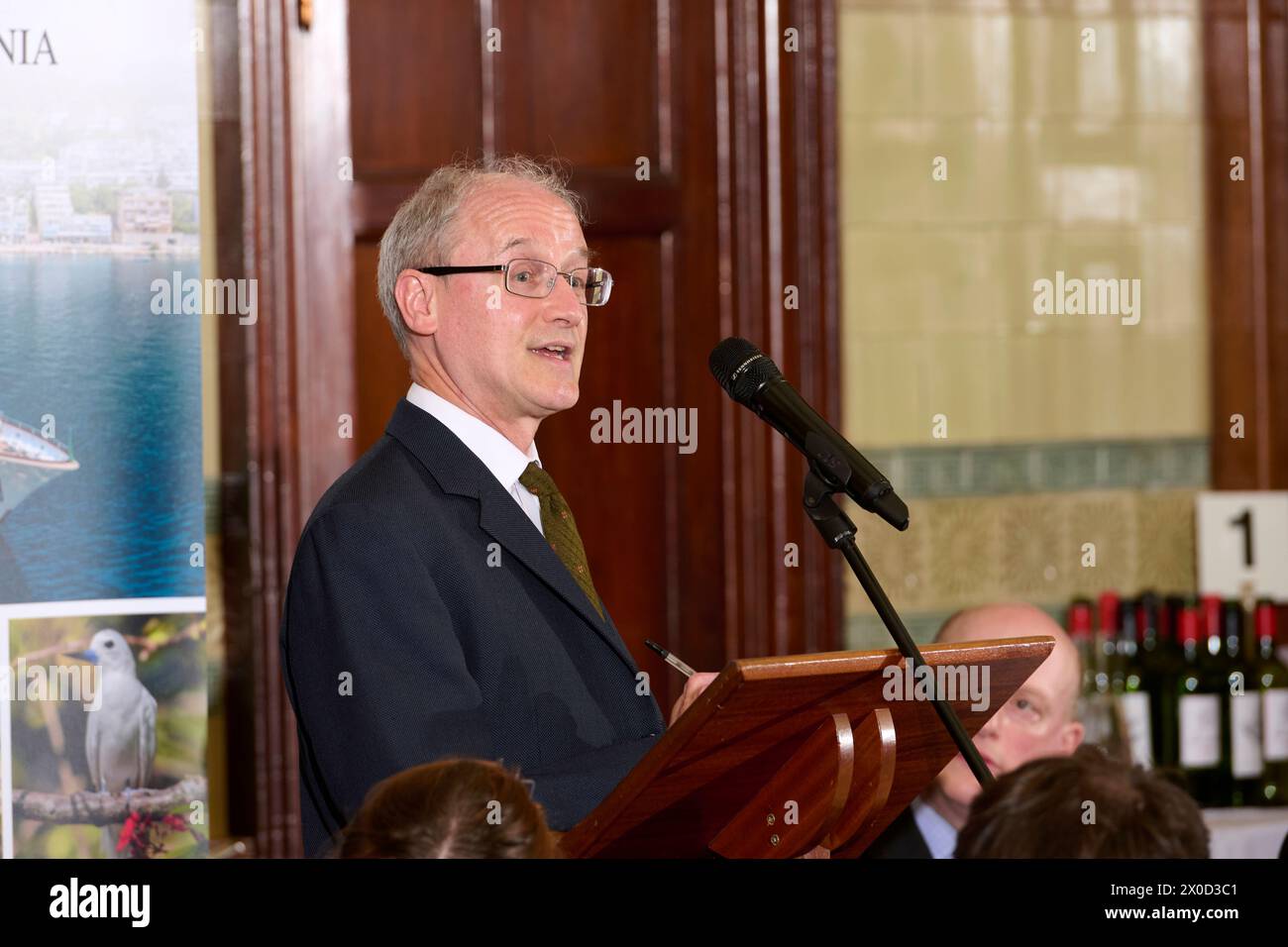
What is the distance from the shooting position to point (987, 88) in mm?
3541

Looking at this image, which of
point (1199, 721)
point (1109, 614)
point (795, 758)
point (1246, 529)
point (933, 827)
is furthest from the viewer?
point (1246, 529)

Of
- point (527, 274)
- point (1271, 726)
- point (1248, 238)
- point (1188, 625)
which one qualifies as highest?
point (1248, 238)

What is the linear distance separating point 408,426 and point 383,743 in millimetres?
465

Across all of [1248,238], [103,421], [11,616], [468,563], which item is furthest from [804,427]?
[1248,238]

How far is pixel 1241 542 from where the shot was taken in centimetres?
354

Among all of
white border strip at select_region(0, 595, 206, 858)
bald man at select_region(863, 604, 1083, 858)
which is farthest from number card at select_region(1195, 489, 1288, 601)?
white border strip at select_region(0, 595, 206, 858)

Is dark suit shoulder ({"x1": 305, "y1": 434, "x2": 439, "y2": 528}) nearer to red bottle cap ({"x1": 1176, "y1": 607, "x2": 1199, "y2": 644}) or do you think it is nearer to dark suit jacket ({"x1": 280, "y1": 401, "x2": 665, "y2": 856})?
dark suit jacket ({"x1": 280, "y1": 401, "x2": 665, "y2": 856})

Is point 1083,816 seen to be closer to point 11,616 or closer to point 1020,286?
point 11,616

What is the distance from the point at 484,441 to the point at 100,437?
0.92 m

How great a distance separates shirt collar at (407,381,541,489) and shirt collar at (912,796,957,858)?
90 cm

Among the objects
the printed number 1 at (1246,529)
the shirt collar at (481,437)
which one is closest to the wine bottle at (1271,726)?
the printed number 1 at (1246,529)

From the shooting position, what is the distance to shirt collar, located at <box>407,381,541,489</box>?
78.3 inches

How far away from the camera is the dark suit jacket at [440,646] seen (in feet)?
5.56
